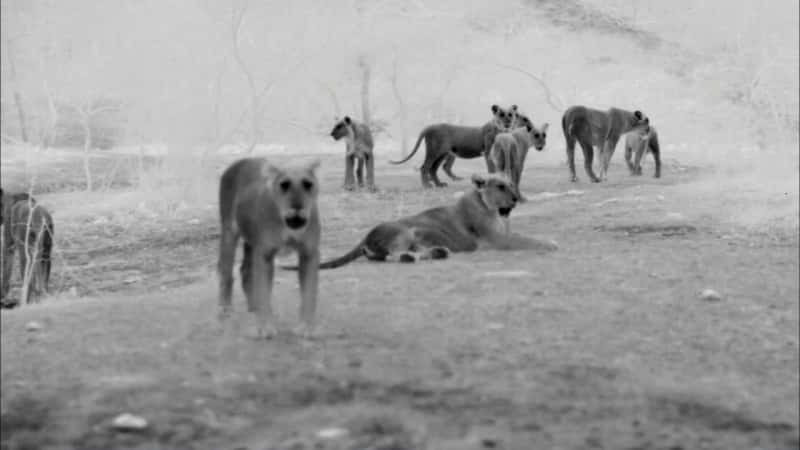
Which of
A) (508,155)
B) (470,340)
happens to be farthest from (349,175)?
(470,340)

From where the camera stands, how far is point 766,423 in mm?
4992

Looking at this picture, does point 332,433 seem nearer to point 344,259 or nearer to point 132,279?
point 344,259

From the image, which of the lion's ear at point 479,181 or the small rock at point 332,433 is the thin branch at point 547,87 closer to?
the lion's ear at point 479,181

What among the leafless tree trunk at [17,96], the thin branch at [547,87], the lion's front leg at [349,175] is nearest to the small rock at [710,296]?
the leafless tree trunk at [17,96]

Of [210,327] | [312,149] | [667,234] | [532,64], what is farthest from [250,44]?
[210,327]

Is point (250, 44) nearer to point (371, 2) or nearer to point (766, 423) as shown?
point (371, 2)

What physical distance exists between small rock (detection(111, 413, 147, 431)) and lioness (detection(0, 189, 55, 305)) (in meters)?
5.17

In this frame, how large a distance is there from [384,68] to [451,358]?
26596 mm

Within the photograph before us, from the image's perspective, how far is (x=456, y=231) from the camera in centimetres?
1020

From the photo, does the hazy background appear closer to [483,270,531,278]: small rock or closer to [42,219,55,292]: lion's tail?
[42,219,55,292]: lion's tail

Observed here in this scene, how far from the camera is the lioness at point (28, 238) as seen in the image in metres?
9.95

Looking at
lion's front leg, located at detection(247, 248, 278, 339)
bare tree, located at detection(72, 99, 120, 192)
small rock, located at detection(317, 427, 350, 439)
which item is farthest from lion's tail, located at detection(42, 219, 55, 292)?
small rock, located at detection(317, 427, 350, 439)

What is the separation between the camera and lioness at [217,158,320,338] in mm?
6066

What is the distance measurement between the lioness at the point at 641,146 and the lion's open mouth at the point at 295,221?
1351 centimetres
